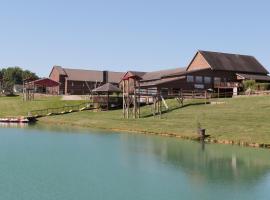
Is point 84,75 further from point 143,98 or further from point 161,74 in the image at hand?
point 143,98

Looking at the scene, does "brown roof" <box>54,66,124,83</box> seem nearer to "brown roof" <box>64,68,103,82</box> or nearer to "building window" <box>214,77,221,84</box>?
"brown roof" <box>64,68,103,82</box>

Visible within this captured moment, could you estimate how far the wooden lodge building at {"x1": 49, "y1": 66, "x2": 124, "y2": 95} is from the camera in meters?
130

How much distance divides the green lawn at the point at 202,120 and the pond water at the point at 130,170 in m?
4.25

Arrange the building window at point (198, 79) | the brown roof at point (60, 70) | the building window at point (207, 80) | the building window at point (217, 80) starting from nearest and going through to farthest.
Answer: the building window at point (198, 79), the building window at point (207, 80), the building window at point (217, 80), the brown roof at point (60, 70)

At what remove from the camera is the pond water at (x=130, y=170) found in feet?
76.0

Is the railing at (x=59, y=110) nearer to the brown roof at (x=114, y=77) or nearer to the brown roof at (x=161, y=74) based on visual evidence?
the brown roof at (x=161, y=74)

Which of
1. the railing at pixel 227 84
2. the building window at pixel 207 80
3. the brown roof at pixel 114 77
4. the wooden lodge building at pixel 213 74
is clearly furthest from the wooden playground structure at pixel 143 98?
the brown roof at pixel 114 77

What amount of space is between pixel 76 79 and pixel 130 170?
103 m

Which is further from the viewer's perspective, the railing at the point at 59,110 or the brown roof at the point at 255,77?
the brown roof at the point at 255,77

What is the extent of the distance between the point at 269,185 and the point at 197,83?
66932mm

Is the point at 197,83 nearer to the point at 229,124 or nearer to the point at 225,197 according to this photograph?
the point at 229,124

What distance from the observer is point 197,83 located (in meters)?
91.8

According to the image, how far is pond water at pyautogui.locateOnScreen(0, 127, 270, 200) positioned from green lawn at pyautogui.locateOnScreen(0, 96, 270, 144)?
4.25 m

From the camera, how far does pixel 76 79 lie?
13025 cm
